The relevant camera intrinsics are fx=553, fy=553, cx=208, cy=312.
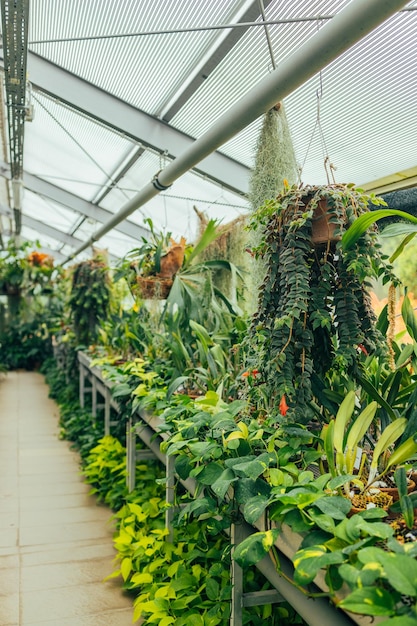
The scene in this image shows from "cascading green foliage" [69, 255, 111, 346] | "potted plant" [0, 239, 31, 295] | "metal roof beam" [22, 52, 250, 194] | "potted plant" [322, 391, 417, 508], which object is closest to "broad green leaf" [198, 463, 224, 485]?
"potted plant" [322, 391, 417, 508]

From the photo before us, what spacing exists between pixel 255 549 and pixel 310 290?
0.73m

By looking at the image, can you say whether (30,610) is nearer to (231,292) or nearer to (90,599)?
(90,599)

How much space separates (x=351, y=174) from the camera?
3.30m

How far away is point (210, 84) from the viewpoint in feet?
11.2

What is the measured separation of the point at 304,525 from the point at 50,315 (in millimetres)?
9412

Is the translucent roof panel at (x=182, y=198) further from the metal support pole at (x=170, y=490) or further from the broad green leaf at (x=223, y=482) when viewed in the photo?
the broad green leaf at (x=223, y=482)

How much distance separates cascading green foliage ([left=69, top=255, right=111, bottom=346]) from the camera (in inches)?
230

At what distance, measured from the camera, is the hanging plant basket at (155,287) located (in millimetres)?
3416

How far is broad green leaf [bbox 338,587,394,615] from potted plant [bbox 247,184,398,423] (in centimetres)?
68

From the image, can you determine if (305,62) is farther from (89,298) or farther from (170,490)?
(89,298)

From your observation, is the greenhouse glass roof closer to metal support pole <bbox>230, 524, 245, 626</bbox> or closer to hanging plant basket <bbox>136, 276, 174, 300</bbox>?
hanging plant basket <bbox>136, 276, 174, 300</bbox>

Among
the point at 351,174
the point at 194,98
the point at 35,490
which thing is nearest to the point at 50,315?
the point at 35,490

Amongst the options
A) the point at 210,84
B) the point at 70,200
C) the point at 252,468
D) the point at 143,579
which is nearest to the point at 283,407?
the point at 252,468

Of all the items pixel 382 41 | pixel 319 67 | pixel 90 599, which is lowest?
pixel 90 599
